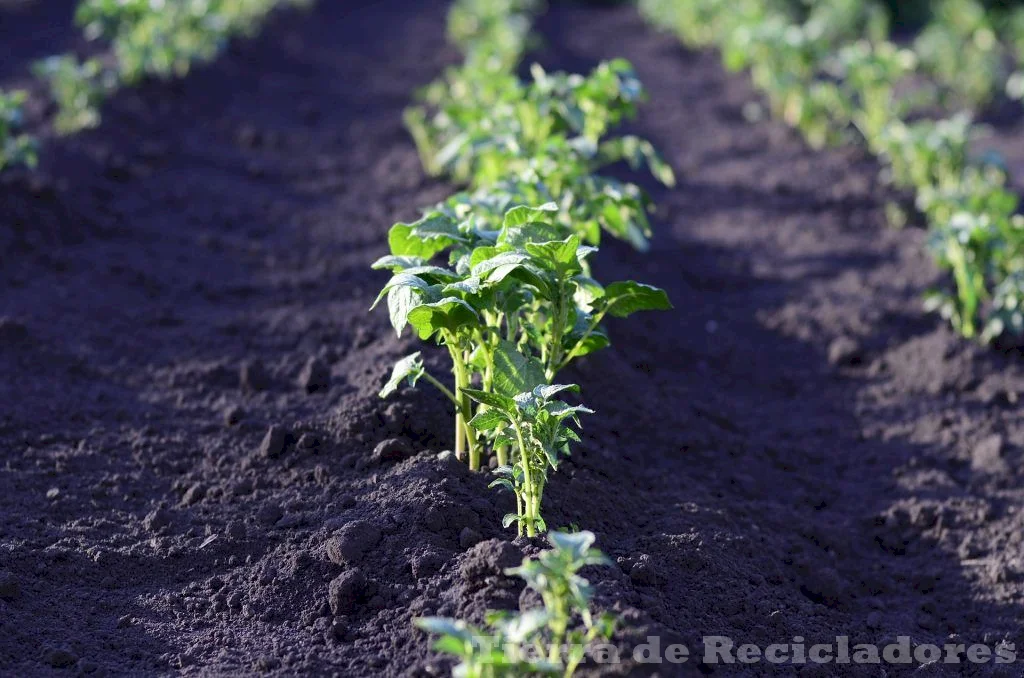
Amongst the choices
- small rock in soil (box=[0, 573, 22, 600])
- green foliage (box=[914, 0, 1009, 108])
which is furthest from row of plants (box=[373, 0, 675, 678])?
green foliage (box=[914, 0, 1009, 108])

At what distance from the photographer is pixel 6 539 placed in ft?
11.0

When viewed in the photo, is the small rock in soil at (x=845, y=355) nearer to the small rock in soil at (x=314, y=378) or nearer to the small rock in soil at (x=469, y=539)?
the small rock in soil at (x=314, y=378)

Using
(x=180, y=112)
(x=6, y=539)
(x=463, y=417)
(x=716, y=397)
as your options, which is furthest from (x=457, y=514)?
(x=180, y=112)

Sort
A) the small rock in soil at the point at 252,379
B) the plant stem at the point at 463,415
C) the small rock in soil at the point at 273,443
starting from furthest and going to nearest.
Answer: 1. the small rock in soil at the point at 252,379
2. the small rock in soil at the point at 273,443
3. the plant stem at the point at 463,415

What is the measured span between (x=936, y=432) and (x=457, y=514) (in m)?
2.29

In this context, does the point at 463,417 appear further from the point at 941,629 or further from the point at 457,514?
the point at 941,629

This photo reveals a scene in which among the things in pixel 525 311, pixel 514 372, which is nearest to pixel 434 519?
pixel 514 372

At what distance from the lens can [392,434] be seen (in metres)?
3.68

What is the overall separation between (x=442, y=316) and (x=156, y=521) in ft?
3.77

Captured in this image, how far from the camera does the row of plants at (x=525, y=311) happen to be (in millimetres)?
2349

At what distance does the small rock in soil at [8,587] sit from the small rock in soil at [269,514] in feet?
2.20

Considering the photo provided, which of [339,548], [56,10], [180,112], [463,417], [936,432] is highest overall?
[56,10]

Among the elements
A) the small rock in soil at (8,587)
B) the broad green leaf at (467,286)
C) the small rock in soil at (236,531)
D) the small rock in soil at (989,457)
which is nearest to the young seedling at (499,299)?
the broad green leaf at (467,286)

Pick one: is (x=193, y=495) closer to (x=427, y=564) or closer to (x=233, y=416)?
(x=233, y=416)
